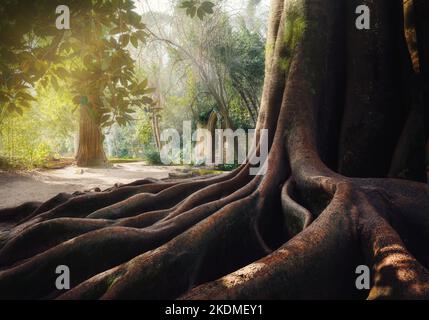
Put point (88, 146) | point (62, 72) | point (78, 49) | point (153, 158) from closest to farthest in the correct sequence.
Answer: point (78, 49) → point (62, 72) → point (88, 146) → point (153, 158)

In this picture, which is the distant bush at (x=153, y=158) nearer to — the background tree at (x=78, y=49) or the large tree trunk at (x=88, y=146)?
the large tree trunk at (x=88, y=146)

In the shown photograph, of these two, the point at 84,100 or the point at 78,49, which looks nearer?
the point at 84,100

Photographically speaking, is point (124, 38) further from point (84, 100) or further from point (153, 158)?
point (153, 158)


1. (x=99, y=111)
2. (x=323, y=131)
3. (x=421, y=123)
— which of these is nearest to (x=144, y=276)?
(x=99, y=111)

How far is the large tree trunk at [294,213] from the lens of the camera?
2.03m

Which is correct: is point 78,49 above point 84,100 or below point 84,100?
above

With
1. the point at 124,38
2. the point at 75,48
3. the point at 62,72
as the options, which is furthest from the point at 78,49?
the point at 124,38

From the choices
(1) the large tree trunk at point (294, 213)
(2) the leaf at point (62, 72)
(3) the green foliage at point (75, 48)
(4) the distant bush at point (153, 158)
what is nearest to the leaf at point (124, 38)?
(3) the green foliage at point (75, 48)

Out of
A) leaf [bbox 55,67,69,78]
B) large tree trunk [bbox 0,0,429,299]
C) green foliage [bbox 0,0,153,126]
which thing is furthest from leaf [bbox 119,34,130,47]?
large tree trunk [bbox 0,0,429,299]

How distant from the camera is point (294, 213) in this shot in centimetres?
284

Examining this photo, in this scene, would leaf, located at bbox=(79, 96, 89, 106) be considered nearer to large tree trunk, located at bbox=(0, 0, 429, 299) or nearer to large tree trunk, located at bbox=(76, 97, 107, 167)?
large tree trunk, located at bbox=(0, 0, 429, 299)

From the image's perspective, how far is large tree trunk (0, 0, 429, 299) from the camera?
6.67ft

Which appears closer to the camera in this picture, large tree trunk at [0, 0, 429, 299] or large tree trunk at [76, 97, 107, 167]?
large tree trunk at [0, 0, 429, 299]

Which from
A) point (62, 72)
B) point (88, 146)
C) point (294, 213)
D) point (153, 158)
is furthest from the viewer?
point (153, 158)
